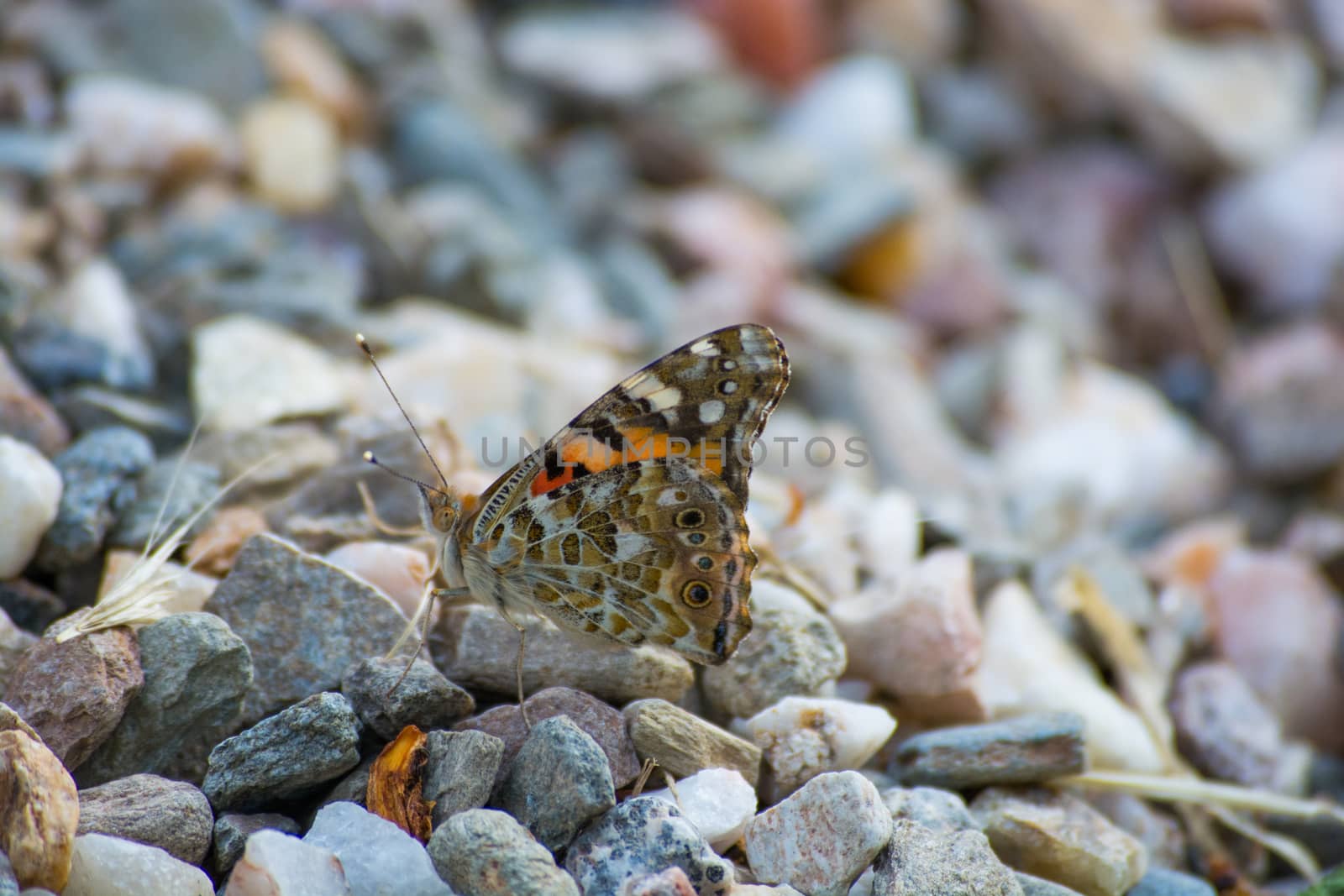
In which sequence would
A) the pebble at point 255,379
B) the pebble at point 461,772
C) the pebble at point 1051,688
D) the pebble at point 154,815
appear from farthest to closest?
the pebble at point 255,379
the pebble at point 1051,688
the pebble at point 461,772
the pebble at point 154,815

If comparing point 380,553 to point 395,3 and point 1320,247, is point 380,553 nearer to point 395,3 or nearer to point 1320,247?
point 395,3

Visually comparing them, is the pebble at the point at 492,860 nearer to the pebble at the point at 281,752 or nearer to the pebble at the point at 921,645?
the pebble at the point at 281,752

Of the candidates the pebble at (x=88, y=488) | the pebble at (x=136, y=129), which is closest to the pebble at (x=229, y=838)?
the pebble at (x=88, y=488)

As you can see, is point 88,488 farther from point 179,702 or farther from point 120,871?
point 120,871

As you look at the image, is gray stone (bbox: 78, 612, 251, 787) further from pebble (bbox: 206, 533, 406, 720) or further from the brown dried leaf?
the brown dried leaf

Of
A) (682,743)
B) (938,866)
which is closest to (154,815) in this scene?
(682,743)

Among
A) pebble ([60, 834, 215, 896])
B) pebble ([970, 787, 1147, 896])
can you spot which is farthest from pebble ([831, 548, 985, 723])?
pebble ([60, 834, 215, 896])
